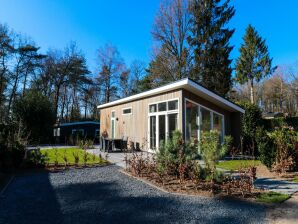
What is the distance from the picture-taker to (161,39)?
1908cm

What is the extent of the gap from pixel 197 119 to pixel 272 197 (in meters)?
5.75

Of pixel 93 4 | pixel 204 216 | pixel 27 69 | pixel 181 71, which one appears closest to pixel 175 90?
pixel 93 4

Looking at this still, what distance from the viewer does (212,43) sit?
20.3 m

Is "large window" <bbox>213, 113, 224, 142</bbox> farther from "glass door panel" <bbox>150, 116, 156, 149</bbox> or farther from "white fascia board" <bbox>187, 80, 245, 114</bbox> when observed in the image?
"glass door panel" <bbox>150, 116, 156, 149</bbox>

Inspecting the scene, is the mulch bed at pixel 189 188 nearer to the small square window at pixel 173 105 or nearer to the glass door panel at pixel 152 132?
the small square window at pixel 173 105

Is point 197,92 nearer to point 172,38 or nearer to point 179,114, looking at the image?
point 179,114

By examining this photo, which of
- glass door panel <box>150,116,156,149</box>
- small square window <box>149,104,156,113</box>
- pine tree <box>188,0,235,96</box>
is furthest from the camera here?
pine tree <box>188,0,235,96</box>

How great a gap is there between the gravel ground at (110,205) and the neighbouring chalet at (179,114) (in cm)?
373

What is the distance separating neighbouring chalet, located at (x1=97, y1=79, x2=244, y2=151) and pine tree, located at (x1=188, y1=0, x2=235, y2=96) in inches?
333

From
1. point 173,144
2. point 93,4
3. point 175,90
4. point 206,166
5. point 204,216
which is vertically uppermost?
point 93,4

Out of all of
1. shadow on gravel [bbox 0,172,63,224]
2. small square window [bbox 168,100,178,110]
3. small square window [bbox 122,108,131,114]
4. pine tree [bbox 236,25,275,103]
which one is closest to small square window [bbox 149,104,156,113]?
small square window [bbox 168,100,178,110]

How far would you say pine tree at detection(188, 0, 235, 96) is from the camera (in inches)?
771

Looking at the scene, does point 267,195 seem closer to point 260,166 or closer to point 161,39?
point 260,166

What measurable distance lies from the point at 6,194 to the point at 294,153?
7289 mm
